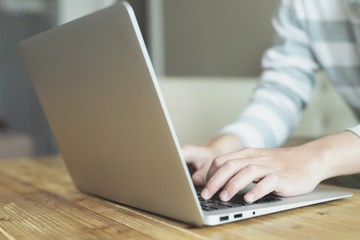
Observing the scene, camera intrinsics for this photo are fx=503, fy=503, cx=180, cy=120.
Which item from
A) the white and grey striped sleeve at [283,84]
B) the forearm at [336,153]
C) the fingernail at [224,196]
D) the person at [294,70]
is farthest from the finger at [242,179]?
the white and grey striped sleeve at [283,84]

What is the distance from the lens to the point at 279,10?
1274 millimetres

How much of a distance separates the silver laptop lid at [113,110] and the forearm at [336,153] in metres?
0.26

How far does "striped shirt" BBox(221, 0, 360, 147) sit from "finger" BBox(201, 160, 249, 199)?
0.50 metres

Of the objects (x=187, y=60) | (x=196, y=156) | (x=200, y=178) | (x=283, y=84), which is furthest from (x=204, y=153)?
(x=187, y=60)

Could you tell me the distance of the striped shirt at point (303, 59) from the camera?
45.8 inches

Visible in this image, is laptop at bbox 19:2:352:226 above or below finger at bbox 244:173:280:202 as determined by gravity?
above

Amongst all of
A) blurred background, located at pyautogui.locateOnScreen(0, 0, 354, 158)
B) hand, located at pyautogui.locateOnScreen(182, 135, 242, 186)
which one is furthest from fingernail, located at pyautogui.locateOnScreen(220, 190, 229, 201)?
blurred background, located at pyautogui.locateOnScreen(0, 0, 354, 158)

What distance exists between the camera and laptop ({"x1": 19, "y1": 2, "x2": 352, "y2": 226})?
0.51 metres

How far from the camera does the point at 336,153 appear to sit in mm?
729

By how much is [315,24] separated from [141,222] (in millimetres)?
814

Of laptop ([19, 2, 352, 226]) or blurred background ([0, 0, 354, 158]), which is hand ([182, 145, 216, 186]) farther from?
blurred background ([0, 0, 354, 158])

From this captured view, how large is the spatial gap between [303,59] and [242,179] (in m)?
0.69

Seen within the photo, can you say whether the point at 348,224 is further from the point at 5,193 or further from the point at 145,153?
the point at 5,193

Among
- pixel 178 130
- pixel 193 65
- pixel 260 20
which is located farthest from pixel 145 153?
pixel 193 65
